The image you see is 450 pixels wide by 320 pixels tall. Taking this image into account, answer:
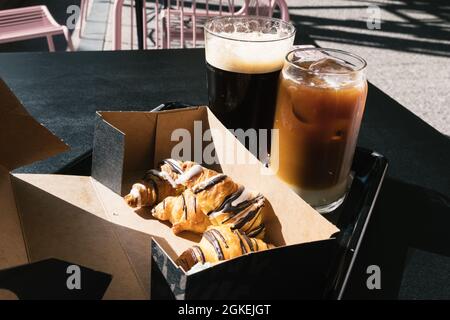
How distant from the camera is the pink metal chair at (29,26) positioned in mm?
1927

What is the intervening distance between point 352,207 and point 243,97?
218 millimetres

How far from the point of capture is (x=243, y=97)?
686 mm

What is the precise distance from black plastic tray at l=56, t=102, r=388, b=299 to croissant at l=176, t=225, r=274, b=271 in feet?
0.28

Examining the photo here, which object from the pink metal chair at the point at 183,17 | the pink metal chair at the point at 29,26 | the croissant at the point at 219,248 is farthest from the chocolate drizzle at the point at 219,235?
the pink metal chair at the point at 29,26

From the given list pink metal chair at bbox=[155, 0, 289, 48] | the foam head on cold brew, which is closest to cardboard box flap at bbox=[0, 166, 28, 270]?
the foam head on cold brew

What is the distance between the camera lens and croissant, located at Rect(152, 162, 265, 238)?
559mm

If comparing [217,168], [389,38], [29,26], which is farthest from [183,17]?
[389,38]

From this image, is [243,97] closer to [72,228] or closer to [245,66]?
[245,66]

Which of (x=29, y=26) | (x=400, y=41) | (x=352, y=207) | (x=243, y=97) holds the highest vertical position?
(x=243, y=97)

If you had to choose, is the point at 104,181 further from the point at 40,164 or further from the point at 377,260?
the point at 377,260

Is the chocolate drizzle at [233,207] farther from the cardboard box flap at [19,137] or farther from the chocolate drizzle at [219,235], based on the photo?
the cardboard box flap at [19,137]

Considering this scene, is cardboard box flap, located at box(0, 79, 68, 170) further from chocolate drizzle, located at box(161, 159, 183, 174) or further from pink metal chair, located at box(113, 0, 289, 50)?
pink metal chair, located at box(113, 0, 289, 50)

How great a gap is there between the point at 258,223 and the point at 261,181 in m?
0.05

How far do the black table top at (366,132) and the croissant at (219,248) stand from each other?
0.38ft
